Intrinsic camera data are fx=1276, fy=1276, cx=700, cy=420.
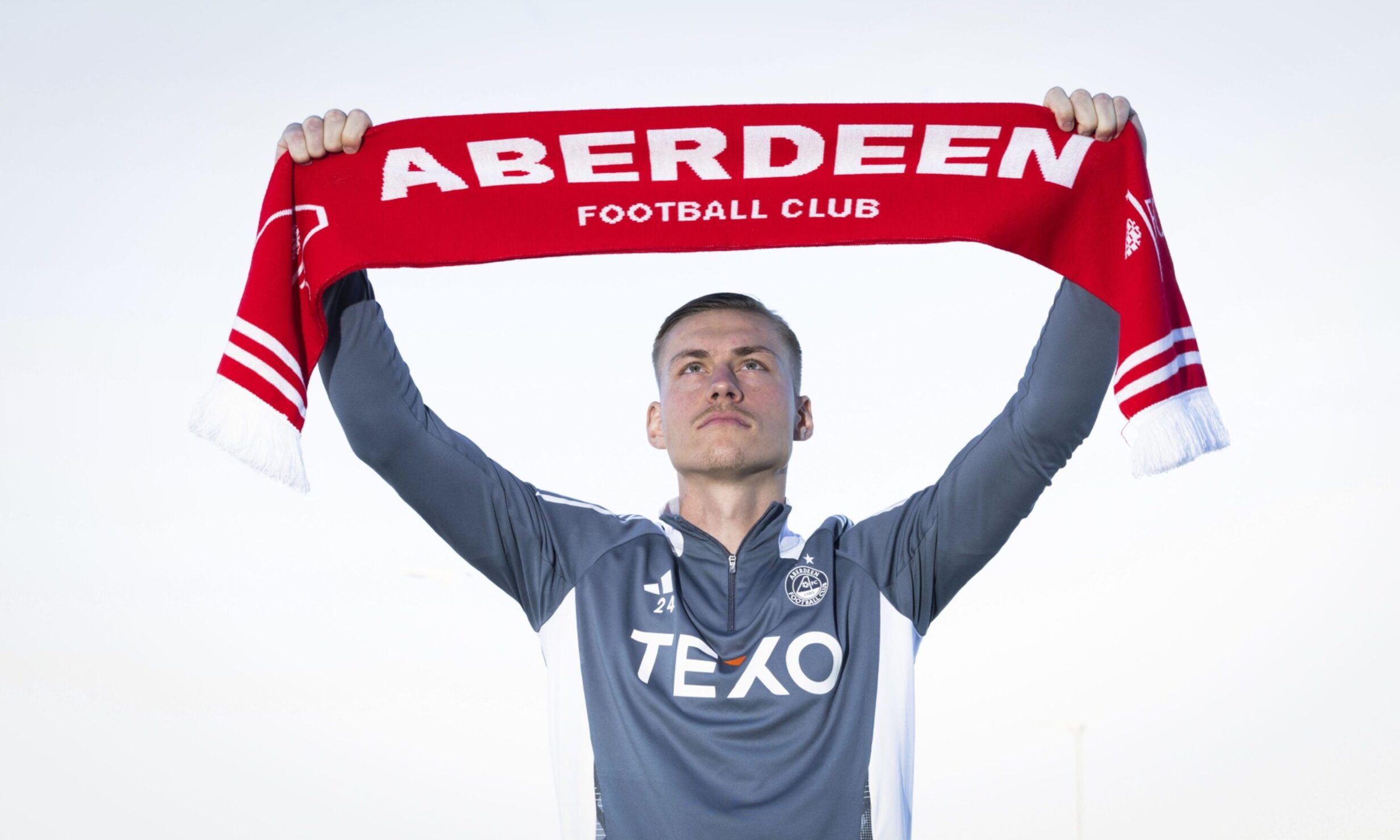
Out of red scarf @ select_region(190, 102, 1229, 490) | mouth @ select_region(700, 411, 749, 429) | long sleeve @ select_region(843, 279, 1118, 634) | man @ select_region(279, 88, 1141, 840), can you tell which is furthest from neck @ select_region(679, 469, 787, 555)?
red scarf @ select_region(190, 102, 1229, 490)

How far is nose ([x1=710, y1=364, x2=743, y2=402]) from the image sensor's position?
361cm

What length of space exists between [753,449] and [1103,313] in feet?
3.29

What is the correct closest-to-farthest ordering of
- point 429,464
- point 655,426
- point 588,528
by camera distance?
point 429,464, point 588,528, point 655,426

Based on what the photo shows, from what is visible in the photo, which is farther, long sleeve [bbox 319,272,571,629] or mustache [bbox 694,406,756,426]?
mustache [bbox 694,406,756,426]

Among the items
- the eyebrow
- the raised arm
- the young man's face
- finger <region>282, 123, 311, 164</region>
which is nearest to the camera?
the raised arm

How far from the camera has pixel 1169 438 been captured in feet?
10.4

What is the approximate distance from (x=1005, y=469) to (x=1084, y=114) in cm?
95

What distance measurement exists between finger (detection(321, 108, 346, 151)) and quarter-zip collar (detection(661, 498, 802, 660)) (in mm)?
1376

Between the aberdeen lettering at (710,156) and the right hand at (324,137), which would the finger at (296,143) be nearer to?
the right hand at (324,137)

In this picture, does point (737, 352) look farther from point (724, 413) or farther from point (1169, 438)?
point (1169, 438)

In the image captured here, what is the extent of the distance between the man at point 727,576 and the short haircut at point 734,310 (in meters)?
0.32

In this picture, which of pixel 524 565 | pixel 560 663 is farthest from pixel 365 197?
pixel 560 663

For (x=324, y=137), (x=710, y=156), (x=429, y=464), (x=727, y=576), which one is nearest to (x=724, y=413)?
(x=727, y=576)

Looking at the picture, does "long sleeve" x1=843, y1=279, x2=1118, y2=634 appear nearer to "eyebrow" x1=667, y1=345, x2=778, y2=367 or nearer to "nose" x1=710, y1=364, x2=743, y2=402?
"nose" x1=710, y1=364, x2=743, y2=402
